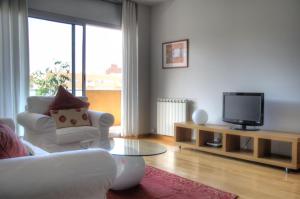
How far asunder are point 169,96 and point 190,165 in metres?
1.95

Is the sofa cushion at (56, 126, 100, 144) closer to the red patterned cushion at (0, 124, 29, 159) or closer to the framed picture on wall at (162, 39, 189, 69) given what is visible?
the red patterned cushion at (0, 124, 29, 159)

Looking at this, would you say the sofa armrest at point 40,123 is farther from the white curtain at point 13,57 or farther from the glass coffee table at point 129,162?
the white curtain at point 13,57

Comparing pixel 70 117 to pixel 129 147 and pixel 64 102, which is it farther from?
pixel 129 147

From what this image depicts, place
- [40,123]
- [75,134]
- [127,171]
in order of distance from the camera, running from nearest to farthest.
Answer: [127,171]
[40,123]
[75,134]

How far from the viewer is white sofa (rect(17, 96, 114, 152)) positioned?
309 centimetres

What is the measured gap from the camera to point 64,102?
→ 11.6 ft

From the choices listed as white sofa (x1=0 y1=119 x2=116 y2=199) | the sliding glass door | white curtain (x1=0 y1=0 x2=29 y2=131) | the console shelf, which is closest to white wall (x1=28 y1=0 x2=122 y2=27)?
the sliding glass door

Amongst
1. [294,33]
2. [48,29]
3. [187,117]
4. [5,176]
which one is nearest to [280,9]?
[294,33]

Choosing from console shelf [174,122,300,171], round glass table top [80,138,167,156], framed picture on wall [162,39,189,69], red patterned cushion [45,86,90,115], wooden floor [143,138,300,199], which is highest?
framed picture on wall [162,39,189,69]

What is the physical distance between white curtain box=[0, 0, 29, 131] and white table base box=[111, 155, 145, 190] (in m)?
2.24

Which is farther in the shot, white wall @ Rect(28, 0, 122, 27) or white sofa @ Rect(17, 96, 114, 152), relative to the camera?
white wall @ Rect(28, 0, 122, 27)

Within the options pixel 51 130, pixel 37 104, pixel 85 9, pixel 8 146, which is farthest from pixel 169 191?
pixel 85 9

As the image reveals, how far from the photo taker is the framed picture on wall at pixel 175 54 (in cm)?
484

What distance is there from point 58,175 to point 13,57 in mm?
3215
